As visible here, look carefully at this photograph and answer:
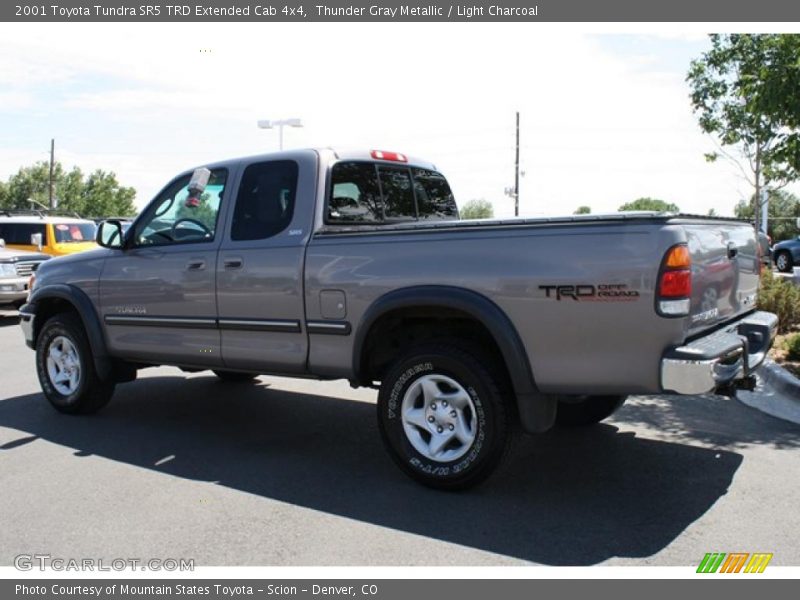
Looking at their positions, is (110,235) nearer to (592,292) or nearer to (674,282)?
(592,292)

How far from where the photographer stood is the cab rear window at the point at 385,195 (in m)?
5.28

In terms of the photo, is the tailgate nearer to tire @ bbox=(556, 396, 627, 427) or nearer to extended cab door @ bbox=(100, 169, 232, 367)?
tire @ bbox=(556, 396, 627, 427)

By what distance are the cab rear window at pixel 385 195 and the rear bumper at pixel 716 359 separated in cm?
248

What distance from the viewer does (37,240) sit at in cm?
1503

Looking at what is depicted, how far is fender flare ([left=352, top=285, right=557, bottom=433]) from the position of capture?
13.4 feet

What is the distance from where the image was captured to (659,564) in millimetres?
3441

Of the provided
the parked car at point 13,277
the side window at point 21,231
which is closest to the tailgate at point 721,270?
the parked car at point 13,277

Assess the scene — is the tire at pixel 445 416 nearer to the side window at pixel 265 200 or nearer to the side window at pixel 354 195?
the side window at pixel 354 195

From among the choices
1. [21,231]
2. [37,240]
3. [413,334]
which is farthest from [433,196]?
[21,231]

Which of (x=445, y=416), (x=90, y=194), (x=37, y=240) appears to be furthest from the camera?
(x=90, y=194)

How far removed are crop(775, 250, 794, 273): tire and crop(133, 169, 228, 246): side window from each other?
22475mm

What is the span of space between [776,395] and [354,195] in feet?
13.8

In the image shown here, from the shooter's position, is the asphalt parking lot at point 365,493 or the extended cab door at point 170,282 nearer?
the asphalt parking lot at point 365,493

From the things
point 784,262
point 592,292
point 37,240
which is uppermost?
point 37,240
